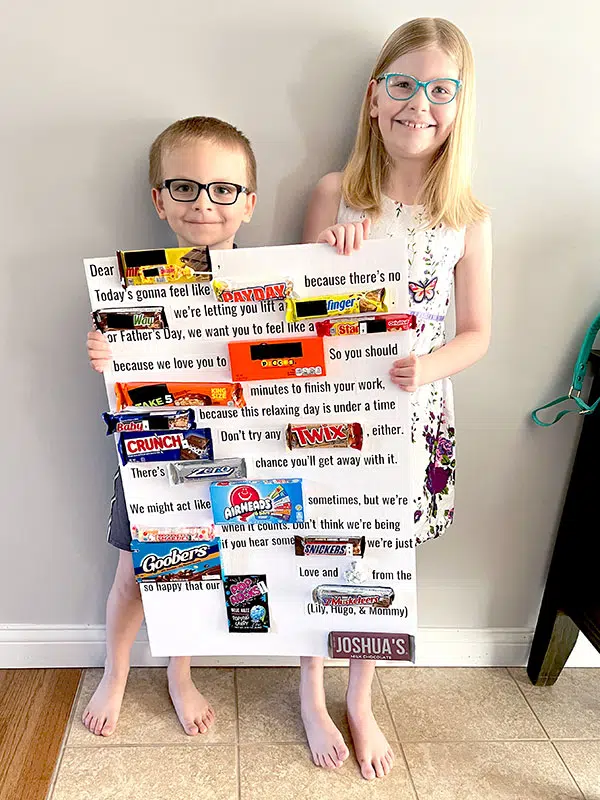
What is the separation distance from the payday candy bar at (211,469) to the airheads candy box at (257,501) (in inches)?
0.6

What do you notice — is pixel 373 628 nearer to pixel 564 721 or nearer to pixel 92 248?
pixel 564 721

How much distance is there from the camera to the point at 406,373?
0.98 m

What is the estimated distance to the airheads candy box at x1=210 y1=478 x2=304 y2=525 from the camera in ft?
3.44

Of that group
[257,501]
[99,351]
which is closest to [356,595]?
[257,501]

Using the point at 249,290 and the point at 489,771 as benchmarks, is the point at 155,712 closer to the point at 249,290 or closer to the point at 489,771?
the point at 489,771

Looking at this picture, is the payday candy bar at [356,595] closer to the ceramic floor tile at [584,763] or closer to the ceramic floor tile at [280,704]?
the ceramic floor tile at [280,704]

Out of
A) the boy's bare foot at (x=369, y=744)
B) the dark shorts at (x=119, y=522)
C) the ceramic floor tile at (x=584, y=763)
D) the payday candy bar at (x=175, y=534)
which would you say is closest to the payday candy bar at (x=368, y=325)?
the payday candy bar at (x=175, y=534)

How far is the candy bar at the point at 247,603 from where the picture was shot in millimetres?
1101

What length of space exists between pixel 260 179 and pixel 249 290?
0.30m

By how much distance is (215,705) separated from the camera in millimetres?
1343

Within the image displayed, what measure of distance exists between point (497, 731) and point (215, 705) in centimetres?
55

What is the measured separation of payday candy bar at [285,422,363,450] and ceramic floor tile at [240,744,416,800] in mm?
609

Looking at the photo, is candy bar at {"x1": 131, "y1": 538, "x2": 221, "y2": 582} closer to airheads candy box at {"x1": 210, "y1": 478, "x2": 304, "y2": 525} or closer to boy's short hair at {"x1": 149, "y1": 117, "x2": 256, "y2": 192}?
airheads candy box at {"x1": 210, "y1": 478, "x2": 304, "y2": 525}

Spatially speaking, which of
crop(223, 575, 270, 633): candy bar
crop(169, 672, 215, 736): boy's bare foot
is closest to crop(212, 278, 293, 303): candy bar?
crop(223, 575, 270, 633): candy bar
